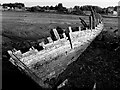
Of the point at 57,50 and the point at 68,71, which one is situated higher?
the point at 57,50

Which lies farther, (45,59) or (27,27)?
(27,27)

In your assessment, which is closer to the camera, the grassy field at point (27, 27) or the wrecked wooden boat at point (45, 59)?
the wrecked wooden boat at point (45, 59)

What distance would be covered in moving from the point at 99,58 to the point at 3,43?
1044 cm

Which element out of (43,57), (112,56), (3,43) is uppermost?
(43,57)

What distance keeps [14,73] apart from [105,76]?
6.46 meters

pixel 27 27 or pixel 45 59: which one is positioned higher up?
pixel 45 59

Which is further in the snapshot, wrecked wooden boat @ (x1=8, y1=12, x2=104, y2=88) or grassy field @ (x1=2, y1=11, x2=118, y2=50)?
grassy field @ (x1=2, y1=11, x2=118, y2=50)

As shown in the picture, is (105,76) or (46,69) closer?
(46,69)

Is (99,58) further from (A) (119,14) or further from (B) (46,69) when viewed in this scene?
(A) (119,14)

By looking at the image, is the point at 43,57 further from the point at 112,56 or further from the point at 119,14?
the point at 119,14

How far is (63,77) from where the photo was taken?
10.8 metres

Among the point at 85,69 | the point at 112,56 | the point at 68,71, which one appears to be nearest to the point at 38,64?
the point at 68,71

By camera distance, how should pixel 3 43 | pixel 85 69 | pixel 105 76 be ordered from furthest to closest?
pixel 3 43
pixel 85 69
pixel 105 76

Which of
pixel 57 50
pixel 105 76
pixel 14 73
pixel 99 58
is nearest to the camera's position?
pixel 57 50
